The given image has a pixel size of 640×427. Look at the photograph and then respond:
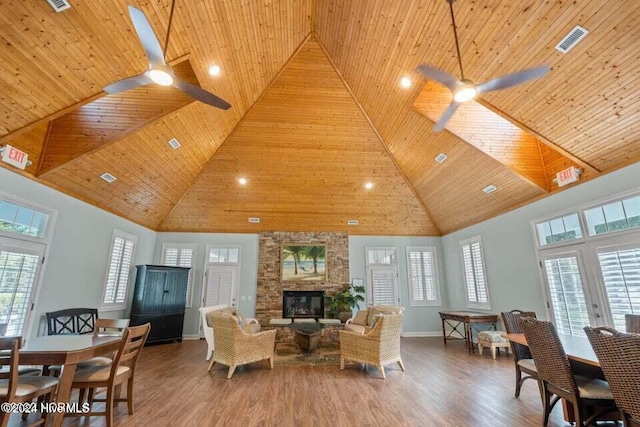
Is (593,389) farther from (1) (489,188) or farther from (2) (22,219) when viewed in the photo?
(2) (22,219)

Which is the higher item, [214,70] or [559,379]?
Result: [214,70]

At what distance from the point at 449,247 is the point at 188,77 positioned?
8137 millimetres

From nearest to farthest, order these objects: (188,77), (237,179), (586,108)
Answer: (586,108), (188,77), (237,179)

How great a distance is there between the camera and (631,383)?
210cm

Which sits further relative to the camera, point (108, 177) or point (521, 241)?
point (521, 241)

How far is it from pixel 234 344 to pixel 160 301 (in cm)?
366

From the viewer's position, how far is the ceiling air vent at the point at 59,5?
9.37ft

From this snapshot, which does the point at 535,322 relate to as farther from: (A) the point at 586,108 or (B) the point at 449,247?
Answer: (B) the point at 449,247

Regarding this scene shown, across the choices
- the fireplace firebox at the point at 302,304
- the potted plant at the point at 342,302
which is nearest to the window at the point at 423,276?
the potted plant at the point at 342,302

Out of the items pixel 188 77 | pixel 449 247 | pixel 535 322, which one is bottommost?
pixel 535 322

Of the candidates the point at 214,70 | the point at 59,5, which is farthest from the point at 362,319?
the point at 59,5

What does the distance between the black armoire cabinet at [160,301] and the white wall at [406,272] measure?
4.94 meters

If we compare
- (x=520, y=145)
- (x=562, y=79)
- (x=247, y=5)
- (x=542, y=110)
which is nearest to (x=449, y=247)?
(x=520, y=145)

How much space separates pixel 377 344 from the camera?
15.6 feet
